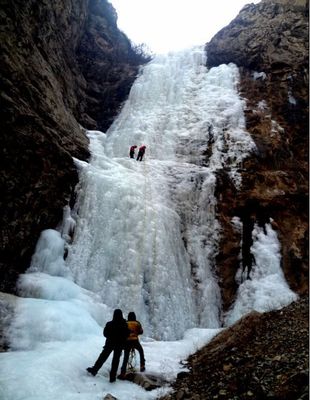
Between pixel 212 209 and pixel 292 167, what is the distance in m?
4.69

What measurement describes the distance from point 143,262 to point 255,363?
25.2 ft

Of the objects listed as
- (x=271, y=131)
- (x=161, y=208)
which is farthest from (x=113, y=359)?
(x=271, y=131)

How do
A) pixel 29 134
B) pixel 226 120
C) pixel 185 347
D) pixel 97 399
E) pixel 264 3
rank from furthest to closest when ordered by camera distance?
pixel 264 3 → pixel 226 120 → pixel 29 134 → pixel 185 347 → pixel 97 399

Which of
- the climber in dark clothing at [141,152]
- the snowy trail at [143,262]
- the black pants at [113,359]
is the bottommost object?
the black pants at [113,359]

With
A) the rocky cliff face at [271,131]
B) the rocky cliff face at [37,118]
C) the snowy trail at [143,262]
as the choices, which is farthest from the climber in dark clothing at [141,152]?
the rocky cliff face at [271,131]

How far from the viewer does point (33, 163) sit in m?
13.7

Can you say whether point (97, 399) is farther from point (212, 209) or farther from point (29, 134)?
point (212, 209)

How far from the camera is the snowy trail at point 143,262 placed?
26.3 feet

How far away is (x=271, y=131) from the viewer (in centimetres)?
2058

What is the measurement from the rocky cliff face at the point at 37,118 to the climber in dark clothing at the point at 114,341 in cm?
457

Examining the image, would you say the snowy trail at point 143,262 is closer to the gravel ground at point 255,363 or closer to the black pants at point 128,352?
the black pants at point 128,352

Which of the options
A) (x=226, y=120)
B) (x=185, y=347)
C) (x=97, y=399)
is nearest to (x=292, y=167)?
(x=226, y=120)

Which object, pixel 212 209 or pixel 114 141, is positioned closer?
pixel 212 209

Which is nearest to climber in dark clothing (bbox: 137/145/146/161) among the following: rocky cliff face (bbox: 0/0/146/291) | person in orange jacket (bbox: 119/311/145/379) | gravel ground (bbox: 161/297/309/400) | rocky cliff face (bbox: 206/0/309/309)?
rocky cliff face (bbox: 0/0/146/291)
